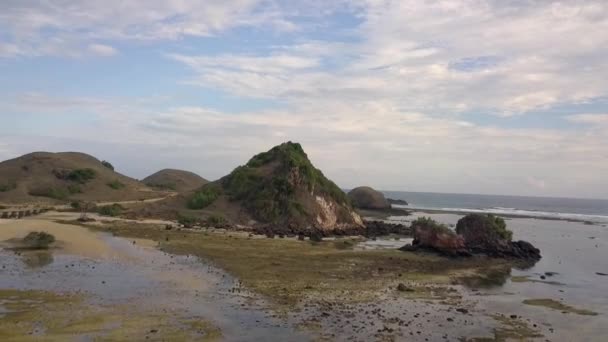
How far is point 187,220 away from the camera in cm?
5091

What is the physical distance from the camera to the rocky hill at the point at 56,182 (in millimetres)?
66125

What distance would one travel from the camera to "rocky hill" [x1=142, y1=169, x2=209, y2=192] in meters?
105

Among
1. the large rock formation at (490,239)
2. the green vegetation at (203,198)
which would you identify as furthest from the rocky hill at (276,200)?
the large rock formation at (490,239)

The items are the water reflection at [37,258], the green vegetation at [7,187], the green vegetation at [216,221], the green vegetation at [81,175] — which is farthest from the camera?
the green vegetation at [81,175]

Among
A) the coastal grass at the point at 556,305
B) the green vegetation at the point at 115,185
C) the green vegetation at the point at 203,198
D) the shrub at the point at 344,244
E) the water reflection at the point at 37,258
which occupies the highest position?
the green vegetation at the point at 115,185

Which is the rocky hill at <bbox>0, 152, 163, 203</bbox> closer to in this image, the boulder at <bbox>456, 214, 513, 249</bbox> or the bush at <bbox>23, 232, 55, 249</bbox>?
the bush at <bbox>23, 232, 55, 249</bbox>

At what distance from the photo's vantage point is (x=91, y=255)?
96.5 ft

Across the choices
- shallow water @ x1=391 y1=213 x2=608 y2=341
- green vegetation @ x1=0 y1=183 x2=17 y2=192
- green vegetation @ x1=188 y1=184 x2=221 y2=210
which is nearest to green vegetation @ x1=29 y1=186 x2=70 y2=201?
green vegetation @ x1=0 y1=183 x2=17 y2=192

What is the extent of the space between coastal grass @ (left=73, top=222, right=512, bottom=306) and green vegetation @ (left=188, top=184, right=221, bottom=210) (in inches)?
436

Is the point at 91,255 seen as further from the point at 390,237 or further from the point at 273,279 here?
the point at 390,237

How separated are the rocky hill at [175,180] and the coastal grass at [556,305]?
8461cm

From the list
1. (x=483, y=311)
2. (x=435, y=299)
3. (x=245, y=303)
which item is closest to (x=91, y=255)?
(x=245, y=303)

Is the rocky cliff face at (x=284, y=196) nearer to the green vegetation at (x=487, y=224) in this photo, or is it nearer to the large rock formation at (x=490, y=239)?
the green vegetation at (x=487, y=224)

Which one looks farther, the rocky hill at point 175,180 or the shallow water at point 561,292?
the rocky hill at point 175,180
